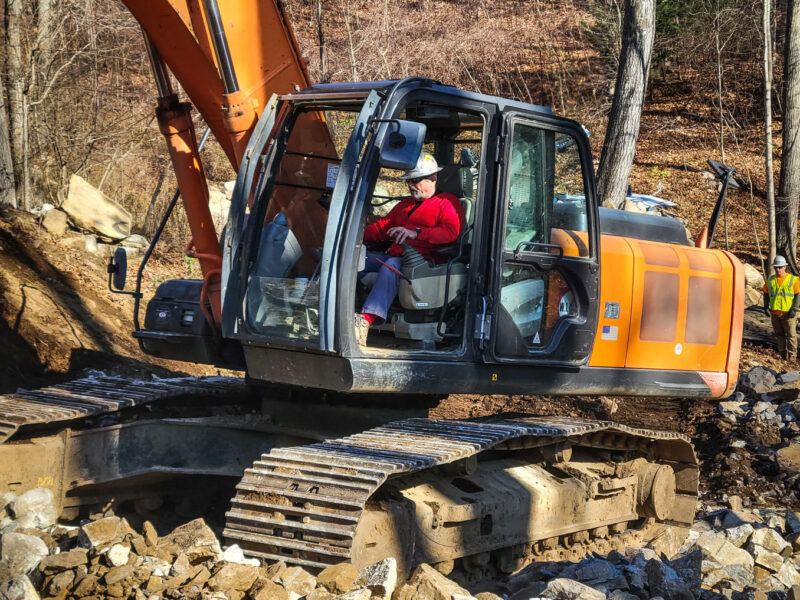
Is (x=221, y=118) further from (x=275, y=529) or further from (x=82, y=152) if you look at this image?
(x=82, y=152)

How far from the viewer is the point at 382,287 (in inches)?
202

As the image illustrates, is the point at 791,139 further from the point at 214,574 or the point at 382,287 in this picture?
the point at 214,574

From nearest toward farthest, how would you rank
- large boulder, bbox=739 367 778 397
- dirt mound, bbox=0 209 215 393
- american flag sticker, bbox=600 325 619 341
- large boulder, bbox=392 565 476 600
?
large boulder, bbox=392 565 476 600 < american flag sticker, bbox=600 325 619 341 < dirt mound, bbox=0 209 215 393 < large boulder, bbox=739 367 778 397

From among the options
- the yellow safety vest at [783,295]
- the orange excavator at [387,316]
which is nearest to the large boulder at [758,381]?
the yellow safety vest at [783,295]

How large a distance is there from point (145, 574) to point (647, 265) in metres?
3.83

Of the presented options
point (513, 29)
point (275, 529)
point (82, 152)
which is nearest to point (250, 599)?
point (275, 529)

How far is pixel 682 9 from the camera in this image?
21.3 m

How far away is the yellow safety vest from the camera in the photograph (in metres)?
12.7

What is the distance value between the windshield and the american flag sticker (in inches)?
74.4

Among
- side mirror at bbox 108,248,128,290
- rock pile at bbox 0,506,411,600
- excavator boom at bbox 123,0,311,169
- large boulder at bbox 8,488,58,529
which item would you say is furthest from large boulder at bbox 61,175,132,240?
rock pile at bbox 0,506,411,600

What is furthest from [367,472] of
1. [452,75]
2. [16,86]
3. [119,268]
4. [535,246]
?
[452,75]

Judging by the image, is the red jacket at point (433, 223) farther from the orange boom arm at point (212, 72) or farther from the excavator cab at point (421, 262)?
the orange boom arm at point (212, 72)

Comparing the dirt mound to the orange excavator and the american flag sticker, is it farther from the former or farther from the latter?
the american flag sticker

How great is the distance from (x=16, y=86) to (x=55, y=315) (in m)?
4.14
